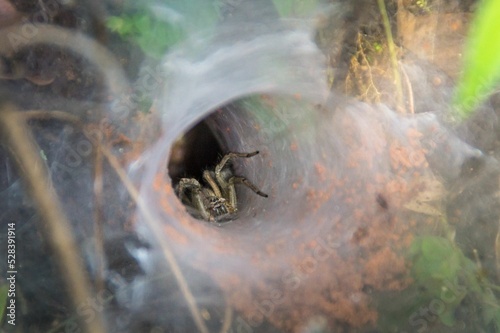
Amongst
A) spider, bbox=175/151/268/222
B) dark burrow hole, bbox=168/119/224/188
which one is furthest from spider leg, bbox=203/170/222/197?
dark burrow hole, bbox=168/119/224/188

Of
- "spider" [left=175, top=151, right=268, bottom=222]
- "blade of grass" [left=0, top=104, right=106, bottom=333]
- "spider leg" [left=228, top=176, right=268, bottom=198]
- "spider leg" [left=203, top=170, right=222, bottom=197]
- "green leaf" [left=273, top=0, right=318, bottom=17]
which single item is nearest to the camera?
"blade of grass" [left=0, top=104, right=106, bottom=333]

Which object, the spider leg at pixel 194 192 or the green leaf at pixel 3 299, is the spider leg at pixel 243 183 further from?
the green leaf at pixel 3 299

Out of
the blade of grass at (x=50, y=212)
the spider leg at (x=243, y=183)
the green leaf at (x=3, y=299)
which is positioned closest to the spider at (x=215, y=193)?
the spider leg at (x=243, y=183)

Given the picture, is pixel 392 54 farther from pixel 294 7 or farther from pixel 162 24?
pixel 162 24

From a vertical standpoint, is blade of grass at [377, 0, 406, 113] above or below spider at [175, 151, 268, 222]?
above

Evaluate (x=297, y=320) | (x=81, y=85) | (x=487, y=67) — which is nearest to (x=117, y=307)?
(x=297, y=320)

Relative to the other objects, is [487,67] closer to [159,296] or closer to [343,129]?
[343,129]

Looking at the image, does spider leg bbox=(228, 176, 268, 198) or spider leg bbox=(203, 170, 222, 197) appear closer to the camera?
spider leg bbox=(228, 176, 268, 198)

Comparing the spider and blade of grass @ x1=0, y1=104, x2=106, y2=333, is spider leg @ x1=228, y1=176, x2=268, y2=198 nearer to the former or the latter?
the spider

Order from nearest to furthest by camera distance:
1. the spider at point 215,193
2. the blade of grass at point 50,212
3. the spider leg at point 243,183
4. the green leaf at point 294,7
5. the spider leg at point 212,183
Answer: the blade of grass at point 50,212 < the green leaf at point 294,7 < the spider leg at point 243,183 < the spider at point 215,193 < the spider leg at point 212,183
